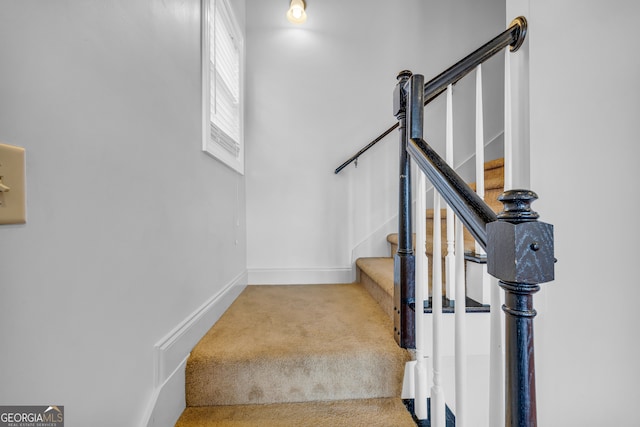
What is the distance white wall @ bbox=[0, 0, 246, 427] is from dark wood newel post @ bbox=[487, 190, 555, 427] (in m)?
0.87

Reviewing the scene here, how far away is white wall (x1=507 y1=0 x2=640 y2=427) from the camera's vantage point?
0.87 meters

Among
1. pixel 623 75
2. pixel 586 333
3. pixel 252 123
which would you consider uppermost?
pixel 252 123

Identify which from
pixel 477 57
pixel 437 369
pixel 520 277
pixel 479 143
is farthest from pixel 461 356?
pixel 477 57

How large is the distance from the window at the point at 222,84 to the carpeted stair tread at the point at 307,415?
3.72 feet

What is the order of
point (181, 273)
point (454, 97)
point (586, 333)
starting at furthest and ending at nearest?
point (454, 97) < point (181, 273) < point (586, 333)

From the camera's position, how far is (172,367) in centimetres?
100

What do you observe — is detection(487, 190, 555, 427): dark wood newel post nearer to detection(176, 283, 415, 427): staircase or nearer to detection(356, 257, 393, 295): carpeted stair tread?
detection(176, 283, 415, 427): staircase

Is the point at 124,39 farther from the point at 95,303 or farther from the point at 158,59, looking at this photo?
the point at 95,303

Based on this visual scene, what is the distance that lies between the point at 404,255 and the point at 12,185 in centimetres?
115

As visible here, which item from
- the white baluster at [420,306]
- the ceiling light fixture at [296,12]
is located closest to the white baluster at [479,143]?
the white baluster at [420,306]

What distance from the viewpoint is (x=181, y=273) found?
1114 millimetres

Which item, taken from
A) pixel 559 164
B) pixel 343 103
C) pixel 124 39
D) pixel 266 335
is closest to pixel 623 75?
pixel 559 164

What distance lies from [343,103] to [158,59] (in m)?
1.70

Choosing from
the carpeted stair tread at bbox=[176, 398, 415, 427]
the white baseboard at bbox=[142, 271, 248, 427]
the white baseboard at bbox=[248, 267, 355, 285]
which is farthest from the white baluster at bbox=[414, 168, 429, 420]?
the white baseboard at bbox=[248, 267, 355, 285]
